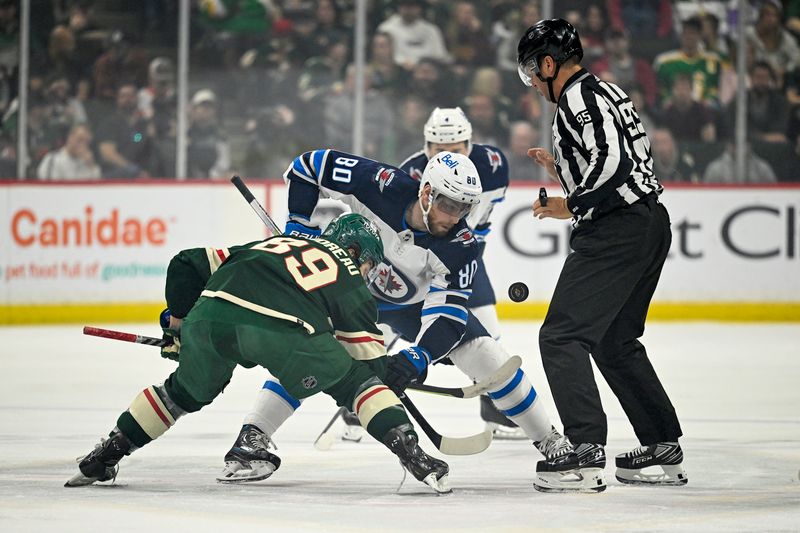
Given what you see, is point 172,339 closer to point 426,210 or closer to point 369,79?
point 426,210

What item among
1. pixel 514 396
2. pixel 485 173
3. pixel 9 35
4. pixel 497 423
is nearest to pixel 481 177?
pixel 485 173

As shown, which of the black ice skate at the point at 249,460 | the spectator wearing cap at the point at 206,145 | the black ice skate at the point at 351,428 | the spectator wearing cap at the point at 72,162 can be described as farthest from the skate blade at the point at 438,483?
the spectator wearing cap at the point at 72,162

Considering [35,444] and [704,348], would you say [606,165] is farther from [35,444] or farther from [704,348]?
[704,348]

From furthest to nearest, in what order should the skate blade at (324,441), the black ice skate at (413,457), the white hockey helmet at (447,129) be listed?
the white hockey helmet at (447,129) → the skate blade at (324,441) → the black ice skate at (413,457)

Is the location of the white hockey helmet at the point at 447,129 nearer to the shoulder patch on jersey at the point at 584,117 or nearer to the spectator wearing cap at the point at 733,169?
the shoulder patch on jersey at the point at 584,117

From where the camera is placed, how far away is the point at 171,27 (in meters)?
10.5

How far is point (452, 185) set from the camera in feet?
14.6

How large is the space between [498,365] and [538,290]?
17.8ft

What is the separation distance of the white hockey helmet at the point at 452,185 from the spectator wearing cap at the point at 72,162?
6.14 metres

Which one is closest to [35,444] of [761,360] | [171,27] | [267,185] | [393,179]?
[393,179]

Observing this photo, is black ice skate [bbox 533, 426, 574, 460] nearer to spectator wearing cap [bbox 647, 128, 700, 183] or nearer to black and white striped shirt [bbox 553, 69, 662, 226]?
black and white striped shirt [bbox 553, 69, 662, 226]

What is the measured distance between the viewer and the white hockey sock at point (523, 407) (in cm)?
467

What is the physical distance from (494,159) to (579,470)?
2082mm

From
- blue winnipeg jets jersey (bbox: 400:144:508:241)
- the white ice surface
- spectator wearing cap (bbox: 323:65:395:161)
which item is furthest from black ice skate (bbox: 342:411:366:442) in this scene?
spectator wearing cap (bbox: 323:65:395:161)
